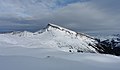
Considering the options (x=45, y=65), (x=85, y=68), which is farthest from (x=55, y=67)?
(x=85, y=68)

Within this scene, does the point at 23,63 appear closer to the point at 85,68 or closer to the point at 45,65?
the point at 45,65

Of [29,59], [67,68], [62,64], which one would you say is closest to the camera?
[67,68]

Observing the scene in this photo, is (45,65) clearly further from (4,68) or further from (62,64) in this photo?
(4,68)

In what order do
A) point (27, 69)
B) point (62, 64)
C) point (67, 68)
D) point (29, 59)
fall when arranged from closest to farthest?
1. point (27, 69)
2. point (67, 68)
3. point (62, 64)
4. point (29, 59)

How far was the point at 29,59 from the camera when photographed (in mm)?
18453

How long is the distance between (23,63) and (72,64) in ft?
11.4

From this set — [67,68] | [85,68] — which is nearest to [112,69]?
[85,68]

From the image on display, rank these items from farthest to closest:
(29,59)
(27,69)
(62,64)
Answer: (29,59) < (62,64) < (27,69)

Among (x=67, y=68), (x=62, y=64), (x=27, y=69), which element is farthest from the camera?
(x=62, y=64)

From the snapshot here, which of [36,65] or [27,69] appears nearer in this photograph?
[27,69]

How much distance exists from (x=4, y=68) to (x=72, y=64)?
16.2 feet

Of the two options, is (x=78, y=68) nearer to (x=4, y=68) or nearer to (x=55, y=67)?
(x=55, y=67)

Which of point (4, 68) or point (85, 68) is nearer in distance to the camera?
point (4, 68)

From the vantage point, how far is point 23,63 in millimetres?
16812
